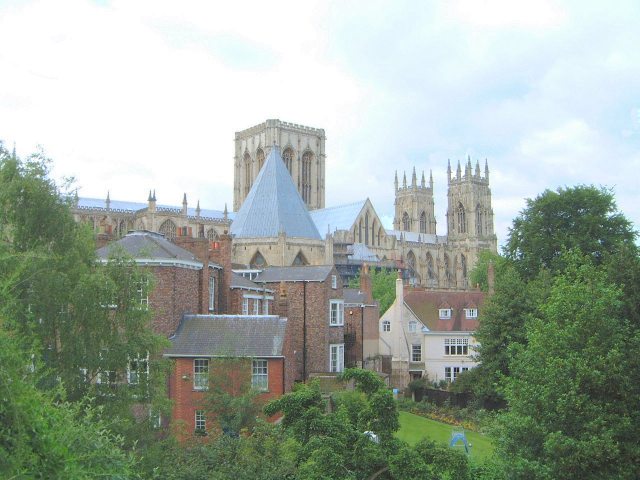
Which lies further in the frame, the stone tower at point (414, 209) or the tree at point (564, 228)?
the stone tower at point (414, 209)

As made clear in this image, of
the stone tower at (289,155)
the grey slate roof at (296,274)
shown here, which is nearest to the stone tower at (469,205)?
the stone tower at (289,155)

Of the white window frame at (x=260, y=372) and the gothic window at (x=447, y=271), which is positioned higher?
the gothic window at (x=447, y=271)

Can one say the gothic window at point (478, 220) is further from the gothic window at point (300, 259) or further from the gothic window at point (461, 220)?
the gothic window at point (300, 259)

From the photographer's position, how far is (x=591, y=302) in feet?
69.6

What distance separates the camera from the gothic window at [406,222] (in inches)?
5617

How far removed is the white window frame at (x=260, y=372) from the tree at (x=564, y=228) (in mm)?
19023

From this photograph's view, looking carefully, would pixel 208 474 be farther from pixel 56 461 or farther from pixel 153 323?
pixel 153 323

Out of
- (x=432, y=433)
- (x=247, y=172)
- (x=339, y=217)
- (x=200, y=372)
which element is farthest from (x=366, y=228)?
(x=200, y=372)

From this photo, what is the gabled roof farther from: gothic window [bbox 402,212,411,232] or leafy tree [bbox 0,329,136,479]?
gothic window [bbox 402,212,411,232]

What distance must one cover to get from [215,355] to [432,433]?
11.7 metres

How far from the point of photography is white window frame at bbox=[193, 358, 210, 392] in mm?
28234

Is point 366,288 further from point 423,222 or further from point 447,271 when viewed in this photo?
point 423,222

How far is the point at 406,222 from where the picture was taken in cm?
14312

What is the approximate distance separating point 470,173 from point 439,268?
101 ft
